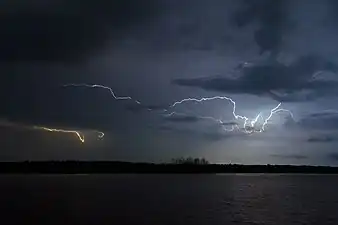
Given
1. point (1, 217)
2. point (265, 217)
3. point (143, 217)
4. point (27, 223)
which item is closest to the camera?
point (27, 223)

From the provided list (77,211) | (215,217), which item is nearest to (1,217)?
(77,211)

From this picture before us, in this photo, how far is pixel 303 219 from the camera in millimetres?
57656

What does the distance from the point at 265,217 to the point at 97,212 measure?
789 inches

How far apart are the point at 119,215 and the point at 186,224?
1089 centimetres

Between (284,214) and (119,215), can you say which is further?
(284,214)

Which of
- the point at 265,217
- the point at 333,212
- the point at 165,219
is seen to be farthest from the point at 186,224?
the point at 333,212

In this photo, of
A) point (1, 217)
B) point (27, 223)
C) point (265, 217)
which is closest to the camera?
point (27, 223)

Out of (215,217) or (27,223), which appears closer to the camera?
(27,223)

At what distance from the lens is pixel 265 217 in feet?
195

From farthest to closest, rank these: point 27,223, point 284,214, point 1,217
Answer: point 284,214 → point 1,217 → point 27,223

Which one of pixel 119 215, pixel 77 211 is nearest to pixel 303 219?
pixel 119 215

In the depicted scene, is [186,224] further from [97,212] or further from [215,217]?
[97,212]

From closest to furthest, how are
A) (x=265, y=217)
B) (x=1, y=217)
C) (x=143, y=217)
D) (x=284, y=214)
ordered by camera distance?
1. (x=1, y=217)
2. (x=143, y=217)
3. (x=265, y=217)
4. (x=284, y=214)

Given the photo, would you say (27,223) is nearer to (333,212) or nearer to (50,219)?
(50,219)
